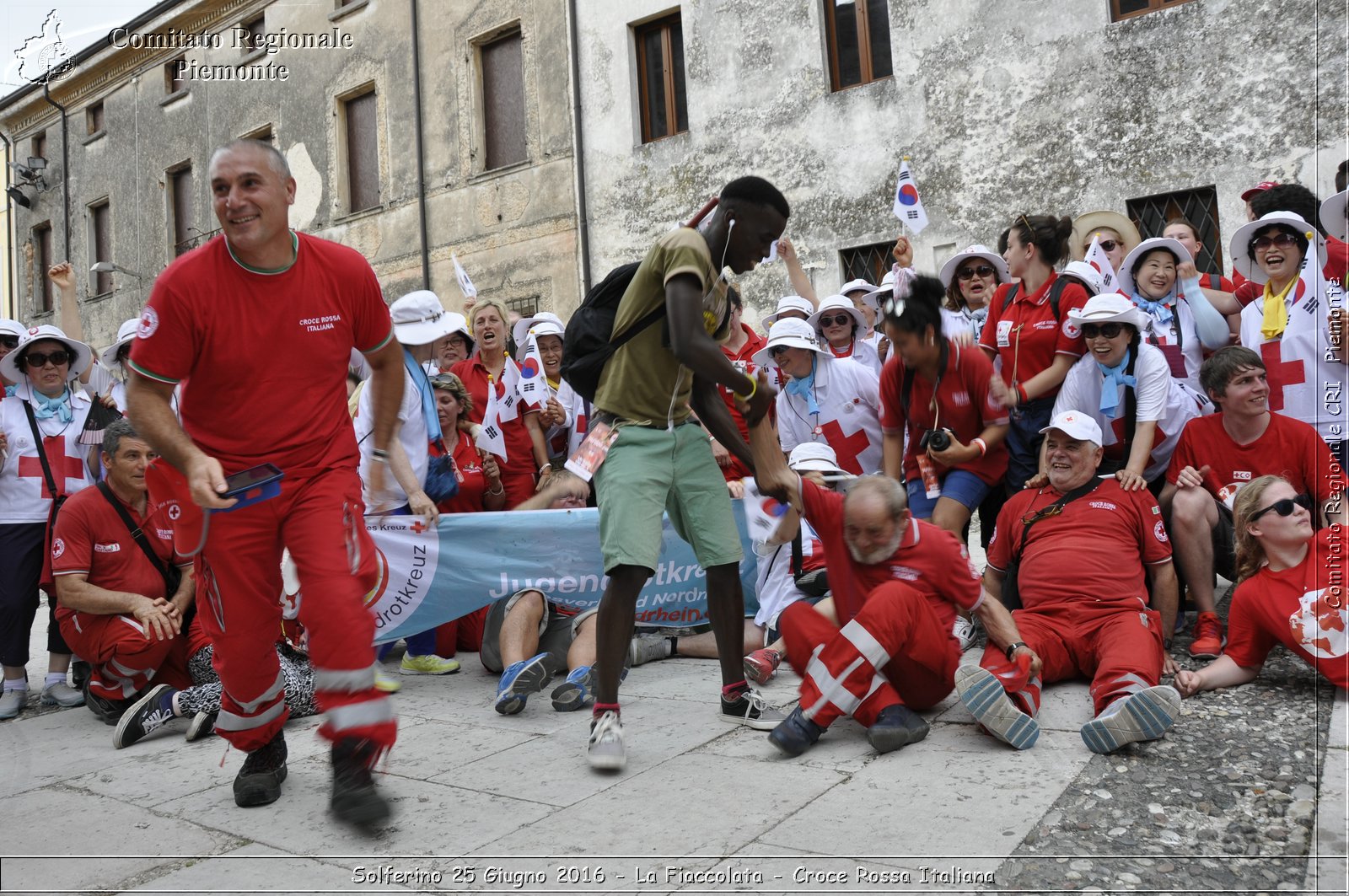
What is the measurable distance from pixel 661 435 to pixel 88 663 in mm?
3637

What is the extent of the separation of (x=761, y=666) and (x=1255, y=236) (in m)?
3.22

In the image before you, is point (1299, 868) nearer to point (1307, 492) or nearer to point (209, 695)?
point (1307, 492)

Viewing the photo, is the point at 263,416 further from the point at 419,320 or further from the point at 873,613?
the point at 419,320

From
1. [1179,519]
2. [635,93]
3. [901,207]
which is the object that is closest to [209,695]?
[1179,519]

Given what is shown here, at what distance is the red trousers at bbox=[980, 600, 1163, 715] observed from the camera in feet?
12.8

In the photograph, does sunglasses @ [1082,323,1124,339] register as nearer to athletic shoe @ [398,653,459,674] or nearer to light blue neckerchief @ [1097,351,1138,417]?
light blue neckerchief @ [1097,351,1138,417]

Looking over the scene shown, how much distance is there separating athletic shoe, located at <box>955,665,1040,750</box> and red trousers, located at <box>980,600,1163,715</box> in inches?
9.4

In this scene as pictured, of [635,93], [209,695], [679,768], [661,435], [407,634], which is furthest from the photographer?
[635,93]

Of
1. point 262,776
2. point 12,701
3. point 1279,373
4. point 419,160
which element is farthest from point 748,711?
point 419,160

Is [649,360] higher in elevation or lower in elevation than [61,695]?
higher

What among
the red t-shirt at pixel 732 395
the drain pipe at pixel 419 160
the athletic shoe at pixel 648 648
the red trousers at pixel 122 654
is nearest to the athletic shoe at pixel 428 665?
the athletic shoe at pixel 648 648

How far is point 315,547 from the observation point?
3.22m

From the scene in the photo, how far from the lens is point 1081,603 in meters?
4.45

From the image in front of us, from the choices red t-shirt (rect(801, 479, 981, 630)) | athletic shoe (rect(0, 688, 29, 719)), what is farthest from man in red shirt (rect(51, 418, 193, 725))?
red t-shirt (rect(801, 479, 981, 630))
